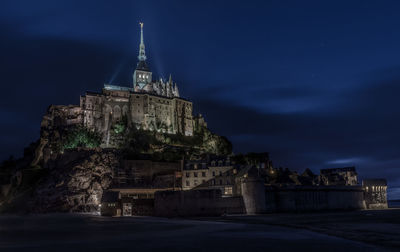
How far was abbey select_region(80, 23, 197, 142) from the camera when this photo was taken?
93438mm

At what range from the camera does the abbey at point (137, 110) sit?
307 feet

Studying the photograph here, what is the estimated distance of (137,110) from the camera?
99000mm

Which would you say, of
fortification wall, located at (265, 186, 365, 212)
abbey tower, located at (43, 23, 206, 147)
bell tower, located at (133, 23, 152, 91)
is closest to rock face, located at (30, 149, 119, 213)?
abbey tower, located at (43, 23, 206, 147)

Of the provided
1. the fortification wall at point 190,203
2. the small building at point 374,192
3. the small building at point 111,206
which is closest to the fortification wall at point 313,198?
the small building at point 374,192

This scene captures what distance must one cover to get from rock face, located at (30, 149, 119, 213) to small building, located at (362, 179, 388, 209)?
45.9 m

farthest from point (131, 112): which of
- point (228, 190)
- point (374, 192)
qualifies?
point (374, 192)

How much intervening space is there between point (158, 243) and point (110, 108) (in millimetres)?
82330

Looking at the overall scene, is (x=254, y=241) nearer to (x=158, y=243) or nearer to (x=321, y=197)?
(x=158, y=243)

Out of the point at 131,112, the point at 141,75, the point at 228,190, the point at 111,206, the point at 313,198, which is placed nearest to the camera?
the point at 111,206

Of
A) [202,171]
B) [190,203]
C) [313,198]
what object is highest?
[202,171]

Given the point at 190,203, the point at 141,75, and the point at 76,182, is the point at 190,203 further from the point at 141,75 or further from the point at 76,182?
the point at 141,75

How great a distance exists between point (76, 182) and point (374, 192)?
2124 inches

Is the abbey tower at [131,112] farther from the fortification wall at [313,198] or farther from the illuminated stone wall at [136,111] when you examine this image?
the fortification wall at [313,198]

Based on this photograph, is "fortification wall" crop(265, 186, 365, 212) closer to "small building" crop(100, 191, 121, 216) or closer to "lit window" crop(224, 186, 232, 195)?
"lit window" crop(224, 186, 232, 195)
